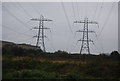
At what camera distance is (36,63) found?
27844 mm

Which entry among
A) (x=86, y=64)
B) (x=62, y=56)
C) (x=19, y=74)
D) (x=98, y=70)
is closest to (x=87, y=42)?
(x=62, y=56)

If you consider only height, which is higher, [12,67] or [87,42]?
[87,42]

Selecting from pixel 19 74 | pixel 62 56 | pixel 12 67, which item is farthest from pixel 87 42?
pixel 19 74

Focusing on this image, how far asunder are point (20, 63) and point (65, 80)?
1089cm

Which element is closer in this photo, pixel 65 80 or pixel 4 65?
pixel 65 80

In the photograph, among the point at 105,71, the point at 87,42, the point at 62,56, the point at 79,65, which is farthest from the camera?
the point at 62,56

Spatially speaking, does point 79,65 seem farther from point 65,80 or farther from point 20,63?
point 65,80

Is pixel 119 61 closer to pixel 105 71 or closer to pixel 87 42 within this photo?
pixel 105 71

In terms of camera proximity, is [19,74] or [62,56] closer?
[19,74]

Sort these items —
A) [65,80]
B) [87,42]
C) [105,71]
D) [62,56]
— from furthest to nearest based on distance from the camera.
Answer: [62,56] → [87,42] → [105,71] → [65,80]

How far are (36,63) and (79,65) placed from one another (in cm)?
424

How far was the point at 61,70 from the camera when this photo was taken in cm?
2597

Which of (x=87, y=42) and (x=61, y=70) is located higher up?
(x=87, y=42)

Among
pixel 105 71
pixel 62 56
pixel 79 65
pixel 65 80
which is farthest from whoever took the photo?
pixel 62 56
